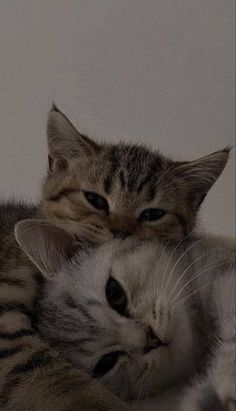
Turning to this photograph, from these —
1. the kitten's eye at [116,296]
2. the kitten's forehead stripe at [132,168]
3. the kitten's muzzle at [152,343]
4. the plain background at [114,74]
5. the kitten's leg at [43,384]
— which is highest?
the plain background at [114,74]

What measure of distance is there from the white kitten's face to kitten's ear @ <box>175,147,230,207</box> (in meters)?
0.29

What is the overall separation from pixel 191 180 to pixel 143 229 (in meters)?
0.19

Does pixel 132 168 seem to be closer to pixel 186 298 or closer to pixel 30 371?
pixel 186 298

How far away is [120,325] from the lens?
871 mm

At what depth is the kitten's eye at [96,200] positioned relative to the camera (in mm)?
Answer: 1170

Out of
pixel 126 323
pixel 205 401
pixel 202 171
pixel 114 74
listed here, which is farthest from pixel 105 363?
pixel 114 74

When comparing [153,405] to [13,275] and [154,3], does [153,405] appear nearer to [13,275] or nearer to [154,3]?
[13,275]

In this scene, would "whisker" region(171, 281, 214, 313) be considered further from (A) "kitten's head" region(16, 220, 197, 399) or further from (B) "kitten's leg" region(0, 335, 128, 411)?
(B) "kitten's leg" region(0, 335, 128, 411)

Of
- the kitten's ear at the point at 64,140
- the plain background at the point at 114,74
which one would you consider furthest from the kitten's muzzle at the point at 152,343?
the plain background at the point at 114,74

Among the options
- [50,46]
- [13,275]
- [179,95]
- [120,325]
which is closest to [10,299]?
[13,275]

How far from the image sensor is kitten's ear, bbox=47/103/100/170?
125 cm

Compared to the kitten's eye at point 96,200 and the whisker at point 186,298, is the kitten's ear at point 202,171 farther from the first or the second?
the whisker at point 186,298

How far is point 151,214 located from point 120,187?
0.08m

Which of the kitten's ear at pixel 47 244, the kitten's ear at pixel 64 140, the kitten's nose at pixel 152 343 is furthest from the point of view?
the kitten's ear at pixel 64 140
